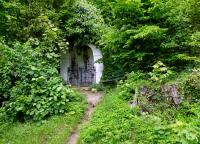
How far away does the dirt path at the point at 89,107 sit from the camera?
8.16m

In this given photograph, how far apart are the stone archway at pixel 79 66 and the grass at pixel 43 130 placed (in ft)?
16.0

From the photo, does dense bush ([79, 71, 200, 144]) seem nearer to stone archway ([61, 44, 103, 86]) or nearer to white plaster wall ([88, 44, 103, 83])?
white plaster wall ([88, 44, 103, 83])

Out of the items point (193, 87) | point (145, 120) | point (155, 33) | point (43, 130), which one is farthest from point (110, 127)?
point (155, 33)

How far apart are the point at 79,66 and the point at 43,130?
6.51m

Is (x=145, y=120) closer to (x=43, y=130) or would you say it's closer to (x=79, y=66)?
(x=43, y=130)

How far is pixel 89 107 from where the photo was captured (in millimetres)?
10141

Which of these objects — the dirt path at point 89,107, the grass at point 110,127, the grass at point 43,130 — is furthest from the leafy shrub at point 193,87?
the grass at point 43,130

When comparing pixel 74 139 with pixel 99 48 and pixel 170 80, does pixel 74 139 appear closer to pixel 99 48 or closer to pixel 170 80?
pixel 170 80

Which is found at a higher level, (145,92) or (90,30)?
(90,30)

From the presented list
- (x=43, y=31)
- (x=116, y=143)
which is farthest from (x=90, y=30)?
(x=116, y=143)

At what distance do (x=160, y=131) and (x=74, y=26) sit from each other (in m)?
7.72

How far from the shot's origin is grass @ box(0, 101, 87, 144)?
316 inches

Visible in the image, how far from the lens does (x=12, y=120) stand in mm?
9289

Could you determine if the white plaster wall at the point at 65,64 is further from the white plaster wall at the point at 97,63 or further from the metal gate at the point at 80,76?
the white plaster wall at the point at 97,63
